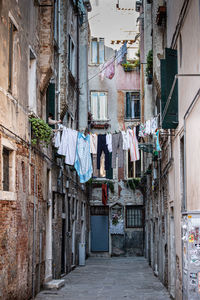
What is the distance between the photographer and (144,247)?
2920 cm

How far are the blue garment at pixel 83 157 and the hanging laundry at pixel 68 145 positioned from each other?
0.38 meters

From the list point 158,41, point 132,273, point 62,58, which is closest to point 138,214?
point 132,273

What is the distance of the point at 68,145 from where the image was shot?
15.9 meters

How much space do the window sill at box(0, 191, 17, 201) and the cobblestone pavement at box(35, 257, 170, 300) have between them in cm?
336

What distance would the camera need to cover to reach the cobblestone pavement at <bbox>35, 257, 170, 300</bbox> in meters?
13.7

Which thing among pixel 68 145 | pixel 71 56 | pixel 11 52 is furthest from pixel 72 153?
pixel 71 56

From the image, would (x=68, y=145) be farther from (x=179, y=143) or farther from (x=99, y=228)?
(x=99, y=228)

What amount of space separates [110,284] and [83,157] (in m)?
4.08

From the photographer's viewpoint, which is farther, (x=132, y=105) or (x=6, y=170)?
(x=132, y=105)

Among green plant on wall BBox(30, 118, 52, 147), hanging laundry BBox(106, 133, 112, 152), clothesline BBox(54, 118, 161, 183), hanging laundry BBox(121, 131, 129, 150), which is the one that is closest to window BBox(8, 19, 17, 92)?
green plant on wall BBox(30, 118, 52, 147)

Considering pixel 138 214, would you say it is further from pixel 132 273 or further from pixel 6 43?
pixel 6 43

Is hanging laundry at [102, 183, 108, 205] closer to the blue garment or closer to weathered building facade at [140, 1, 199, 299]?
weathered building facade at [140, 1, 199, 299]

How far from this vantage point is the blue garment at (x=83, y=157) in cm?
1645

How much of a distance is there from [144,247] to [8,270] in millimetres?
19574
